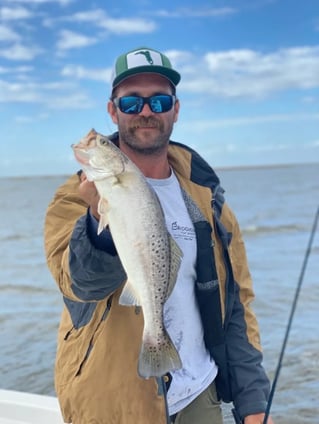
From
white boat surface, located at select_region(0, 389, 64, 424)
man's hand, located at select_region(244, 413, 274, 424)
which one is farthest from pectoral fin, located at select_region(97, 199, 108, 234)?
white boat surface, located at select_region(0, 389, 64, 424)

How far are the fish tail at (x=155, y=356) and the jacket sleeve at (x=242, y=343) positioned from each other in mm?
752

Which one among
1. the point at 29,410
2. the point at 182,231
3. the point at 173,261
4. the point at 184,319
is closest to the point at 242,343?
the point at 184,319

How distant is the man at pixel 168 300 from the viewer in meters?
2.29

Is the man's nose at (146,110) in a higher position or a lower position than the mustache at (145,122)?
higher

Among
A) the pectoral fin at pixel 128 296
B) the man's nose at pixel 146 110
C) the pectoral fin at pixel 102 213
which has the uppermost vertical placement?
the man's nose at pixel 146 110

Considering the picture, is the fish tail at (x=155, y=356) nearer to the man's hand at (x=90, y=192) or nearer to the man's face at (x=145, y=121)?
the man's hand at (x=90, y=192)

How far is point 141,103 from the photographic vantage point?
8.89ft

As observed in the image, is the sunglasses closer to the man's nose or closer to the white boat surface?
the man's nose

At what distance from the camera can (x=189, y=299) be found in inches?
108

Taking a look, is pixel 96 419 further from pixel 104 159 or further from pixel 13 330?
pixel 13 330

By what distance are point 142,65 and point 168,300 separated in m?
1.17

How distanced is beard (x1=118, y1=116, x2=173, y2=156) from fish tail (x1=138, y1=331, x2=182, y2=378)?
0.98 meters

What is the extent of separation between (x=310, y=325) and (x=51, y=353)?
3.77m

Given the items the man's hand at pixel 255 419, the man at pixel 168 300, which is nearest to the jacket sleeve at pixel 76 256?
the man at pixel 168 300
